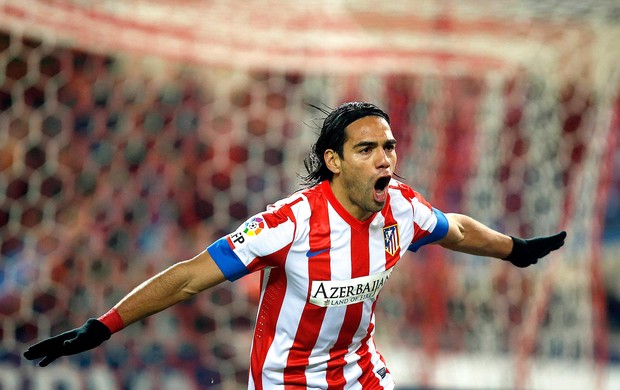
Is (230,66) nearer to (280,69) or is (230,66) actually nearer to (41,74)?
(280,69)

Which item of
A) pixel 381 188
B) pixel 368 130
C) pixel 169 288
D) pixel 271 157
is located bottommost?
pixel 169 288

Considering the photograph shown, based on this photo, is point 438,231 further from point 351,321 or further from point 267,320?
point 267,320

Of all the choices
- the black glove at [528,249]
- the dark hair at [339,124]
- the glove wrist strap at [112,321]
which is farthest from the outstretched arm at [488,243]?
the glove wrist strap at [112,321]

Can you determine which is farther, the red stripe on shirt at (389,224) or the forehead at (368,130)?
the red stripe on shirt at (389,224)

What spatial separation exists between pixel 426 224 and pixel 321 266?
15.5 inches

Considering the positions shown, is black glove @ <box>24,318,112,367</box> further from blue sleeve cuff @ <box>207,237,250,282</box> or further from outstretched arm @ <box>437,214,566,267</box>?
outstretched arm @ <box>437,214,566,267</box>

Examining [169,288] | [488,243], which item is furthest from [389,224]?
[169,288]

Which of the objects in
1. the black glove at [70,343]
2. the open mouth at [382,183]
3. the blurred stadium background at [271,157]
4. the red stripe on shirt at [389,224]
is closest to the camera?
the black glove at [70,343]

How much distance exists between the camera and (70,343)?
2.38 meters

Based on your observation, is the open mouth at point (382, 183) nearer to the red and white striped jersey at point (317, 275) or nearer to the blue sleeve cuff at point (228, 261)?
the red and white striped jersey at point (317, 275)

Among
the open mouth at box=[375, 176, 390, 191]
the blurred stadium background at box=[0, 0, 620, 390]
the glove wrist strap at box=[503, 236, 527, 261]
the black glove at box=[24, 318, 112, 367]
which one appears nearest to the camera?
the black glove at box=[24, 318, 112, 367]

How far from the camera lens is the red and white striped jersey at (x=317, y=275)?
2471 millimetres

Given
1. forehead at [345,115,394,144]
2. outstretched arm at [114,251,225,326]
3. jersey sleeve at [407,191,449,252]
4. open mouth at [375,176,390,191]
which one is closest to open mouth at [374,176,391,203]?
open mouth at [375,176,390,191]

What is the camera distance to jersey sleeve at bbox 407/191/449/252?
271 cm
